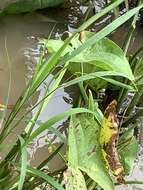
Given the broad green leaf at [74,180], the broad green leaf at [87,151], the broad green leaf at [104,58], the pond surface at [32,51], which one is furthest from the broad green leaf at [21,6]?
the broad green leaf at [74,180]

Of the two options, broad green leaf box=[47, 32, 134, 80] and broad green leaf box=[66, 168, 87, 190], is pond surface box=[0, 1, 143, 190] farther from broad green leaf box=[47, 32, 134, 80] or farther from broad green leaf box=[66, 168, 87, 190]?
broad green leaf box=[66, 168, 87, 190]

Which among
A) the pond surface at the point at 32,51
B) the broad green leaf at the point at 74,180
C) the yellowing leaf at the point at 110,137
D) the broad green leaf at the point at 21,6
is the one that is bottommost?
the pond surface at the point at 32,51

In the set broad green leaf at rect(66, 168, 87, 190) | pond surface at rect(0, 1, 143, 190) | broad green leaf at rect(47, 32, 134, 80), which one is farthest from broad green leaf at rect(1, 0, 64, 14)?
broad green leaf at rect(66, 168, 87, 190)

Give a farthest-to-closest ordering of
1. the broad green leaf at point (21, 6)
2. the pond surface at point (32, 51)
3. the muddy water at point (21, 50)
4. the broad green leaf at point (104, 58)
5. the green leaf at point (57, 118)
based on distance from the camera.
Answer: the broad green leaf at point (21, 6)
the muddy water at point (21, 50)
the pond surface at point (32, 51)
the broad green leaf at point (104, 58)
the green leaf at point (57, 118)

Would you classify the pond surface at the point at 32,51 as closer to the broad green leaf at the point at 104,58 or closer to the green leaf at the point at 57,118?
the broad green leaf at the point at 104,58

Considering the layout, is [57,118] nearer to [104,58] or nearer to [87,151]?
[87,151]

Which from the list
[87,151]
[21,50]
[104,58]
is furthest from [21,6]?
[87,151]

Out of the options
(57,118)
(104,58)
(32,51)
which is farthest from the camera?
(32,51)
